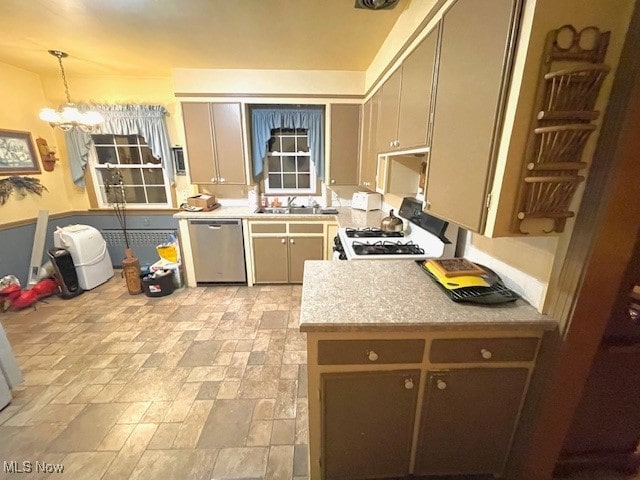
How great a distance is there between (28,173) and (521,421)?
16.5 feet

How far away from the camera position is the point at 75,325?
8.20ft

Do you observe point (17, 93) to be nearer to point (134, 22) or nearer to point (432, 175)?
point (134, 22)

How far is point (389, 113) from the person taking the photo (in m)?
1.92

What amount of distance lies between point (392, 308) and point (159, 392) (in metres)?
1.77

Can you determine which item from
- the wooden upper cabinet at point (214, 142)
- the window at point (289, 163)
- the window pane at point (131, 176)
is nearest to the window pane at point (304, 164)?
the window at point (289, 163)

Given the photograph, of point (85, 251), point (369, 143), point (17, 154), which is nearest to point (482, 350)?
point (369, 143)

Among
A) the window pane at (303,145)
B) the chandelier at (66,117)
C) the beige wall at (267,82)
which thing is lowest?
the window pane at (303,145)

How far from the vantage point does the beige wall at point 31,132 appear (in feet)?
9.29

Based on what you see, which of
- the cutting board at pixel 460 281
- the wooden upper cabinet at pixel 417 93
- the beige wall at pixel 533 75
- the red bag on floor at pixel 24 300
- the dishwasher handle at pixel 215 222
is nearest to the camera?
the beige wall at pixel 533 75

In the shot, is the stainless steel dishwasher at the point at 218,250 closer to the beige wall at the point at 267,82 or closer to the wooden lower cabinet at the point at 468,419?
the beige wall at the point at 267,82

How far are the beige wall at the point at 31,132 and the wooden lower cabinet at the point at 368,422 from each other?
13.3 ft

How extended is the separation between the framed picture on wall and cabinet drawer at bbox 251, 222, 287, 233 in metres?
2.74

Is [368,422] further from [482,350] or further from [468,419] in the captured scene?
[482,350]

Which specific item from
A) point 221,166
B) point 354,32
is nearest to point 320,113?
point 354,32
